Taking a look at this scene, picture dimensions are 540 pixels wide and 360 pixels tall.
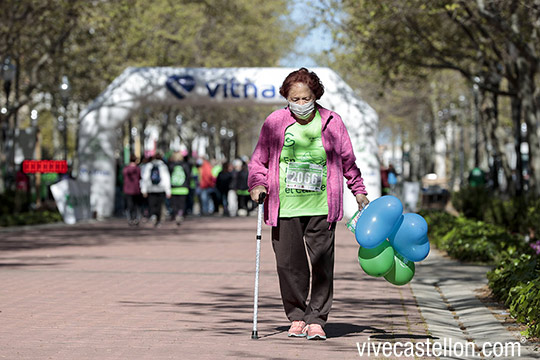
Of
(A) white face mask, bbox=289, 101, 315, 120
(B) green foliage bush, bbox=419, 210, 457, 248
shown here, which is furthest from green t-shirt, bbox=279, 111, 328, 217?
(B) green foliage bush, bbox=419, 210, 457, 248

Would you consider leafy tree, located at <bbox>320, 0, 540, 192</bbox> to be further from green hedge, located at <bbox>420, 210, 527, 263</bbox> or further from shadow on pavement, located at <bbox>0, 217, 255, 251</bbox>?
shadow on pavement, located at <bbox>0, 217, 255, 251</bbox>

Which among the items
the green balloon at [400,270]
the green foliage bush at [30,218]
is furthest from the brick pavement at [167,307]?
the green foliage bush at [30,218]

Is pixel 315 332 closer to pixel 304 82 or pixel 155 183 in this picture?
pixel 304 82

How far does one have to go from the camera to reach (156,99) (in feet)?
102

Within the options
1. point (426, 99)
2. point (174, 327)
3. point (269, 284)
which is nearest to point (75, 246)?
point (269, 284)

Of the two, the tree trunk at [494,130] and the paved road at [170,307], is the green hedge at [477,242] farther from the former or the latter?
the tree trunk at [494,130]

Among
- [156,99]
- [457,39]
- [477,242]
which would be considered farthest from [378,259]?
[156,99]

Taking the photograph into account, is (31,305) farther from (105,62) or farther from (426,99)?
(426,99)

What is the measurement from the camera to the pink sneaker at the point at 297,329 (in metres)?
7.89

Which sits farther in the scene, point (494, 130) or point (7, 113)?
point (494, 130)

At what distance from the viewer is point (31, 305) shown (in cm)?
989

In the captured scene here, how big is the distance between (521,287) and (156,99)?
76.6ft

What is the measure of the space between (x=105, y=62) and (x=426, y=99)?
2412 centimetres

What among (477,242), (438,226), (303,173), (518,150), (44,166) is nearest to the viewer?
(303,173)
